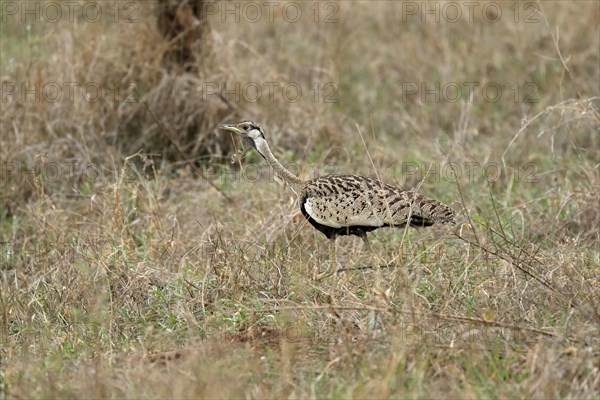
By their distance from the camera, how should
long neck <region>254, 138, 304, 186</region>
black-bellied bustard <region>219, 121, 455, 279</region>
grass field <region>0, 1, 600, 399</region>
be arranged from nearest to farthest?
1. grass field <region>0, 1, 600, 399</region>
2. black-bellied bustard <region>219, 121, 455, 279</region>
3. long neck <region>254, 138, 304, 186</region>

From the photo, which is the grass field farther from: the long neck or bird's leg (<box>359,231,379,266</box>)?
the long neck

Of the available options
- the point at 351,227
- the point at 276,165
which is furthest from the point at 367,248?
the point at 276,165

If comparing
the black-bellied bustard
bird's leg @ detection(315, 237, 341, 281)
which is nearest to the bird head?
the black-bellied bustard

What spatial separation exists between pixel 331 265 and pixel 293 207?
887mm

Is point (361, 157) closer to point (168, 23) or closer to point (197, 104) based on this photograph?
point (197, 104)

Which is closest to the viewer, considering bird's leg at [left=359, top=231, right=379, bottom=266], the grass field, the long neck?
the grass field

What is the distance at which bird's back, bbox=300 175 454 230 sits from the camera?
5102mm

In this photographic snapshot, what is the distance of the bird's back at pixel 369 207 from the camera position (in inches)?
201

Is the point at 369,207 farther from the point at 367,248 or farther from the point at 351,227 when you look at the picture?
the point at 367,248

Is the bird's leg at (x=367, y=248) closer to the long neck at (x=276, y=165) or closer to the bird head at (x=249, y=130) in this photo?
the long neck at (x=276, y=165)

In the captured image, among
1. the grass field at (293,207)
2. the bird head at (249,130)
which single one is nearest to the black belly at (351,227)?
the grass field at (293,207)

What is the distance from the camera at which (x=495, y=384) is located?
4047mm

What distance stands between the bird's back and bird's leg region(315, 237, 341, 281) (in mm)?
215

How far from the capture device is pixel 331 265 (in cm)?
538
